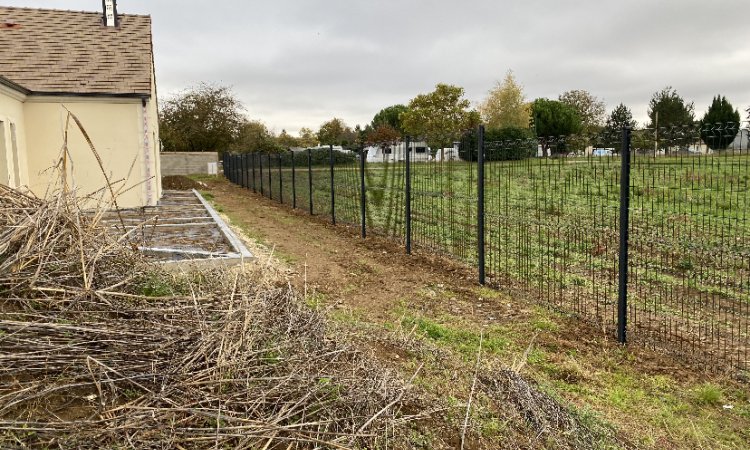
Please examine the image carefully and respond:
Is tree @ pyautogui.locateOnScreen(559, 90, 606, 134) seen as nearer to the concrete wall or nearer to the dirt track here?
the concrete wall

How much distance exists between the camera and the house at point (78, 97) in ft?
42.2

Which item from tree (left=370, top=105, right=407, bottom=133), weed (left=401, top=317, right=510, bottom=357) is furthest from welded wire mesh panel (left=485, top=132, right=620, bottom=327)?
tree (left=370, top=105, right=407, bottom=133)

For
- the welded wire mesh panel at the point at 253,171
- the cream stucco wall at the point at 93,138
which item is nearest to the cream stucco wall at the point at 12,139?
the cream stucco wall at the point at 93,138

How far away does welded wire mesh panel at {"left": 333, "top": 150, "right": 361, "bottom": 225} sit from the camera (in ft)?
36.0

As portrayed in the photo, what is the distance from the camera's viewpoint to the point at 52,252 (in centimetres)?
330

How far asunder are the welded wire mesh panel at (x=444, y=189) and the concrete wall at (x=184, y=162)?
97.6ft

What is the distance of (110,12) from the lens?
15.9m

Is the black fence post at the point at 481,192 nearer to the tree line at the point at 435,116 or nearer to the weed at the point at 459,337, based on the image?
the weed at the point at 459,337

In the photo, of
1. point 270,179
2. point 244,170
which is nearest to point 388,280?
point 270,179

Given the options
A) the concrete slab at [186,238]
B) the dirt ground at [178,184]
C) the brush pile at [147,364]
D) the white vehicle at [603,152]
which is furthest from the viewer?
the dirt ground at [178,184]

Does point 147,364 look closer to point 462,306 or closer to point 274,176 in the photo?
point 462,306

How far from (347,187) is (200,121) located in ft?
117

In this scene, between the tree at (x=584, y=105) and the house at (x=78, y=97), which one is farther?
the tree at (x=584, y=105)

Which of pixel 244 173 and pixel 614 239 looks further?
pixel 244 173
